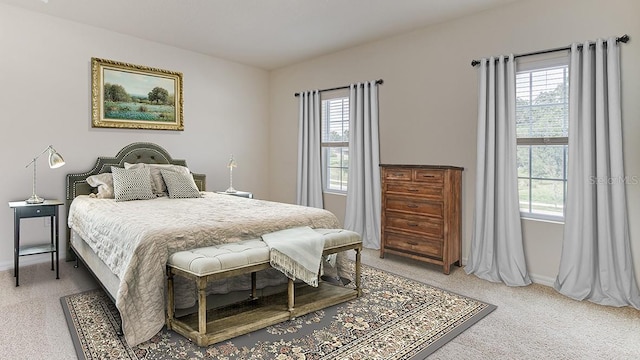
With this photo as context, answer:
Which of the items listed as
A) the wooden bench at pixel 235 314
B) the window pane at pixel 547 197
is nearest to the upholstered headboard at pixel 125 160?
the wooden bench at pixel 235 314

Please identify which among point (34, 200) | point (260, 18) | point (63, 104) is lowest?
point (34, 200)

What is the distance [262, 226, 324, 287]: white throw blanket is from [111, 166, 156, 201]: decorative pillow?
1.85 m

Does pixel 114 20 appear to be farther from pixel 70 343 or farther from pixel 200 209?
pixel 70 343

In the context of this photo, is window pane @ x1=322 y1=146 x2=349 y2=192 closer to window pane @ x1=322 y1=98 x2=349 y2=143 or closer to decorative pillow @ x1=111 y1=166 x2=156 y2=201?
window pane @ x1=322 y1=98 x2=349 y2=143

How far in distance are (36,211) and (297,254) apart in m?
2.68

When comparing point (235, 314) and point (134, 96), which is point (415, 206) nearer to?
point (235, 314)

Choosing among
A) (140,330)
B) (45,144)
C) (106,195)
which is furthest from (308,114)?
(140,330)

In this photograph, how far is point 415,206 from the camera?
3941 mm

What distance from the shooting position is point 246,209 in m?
3.41

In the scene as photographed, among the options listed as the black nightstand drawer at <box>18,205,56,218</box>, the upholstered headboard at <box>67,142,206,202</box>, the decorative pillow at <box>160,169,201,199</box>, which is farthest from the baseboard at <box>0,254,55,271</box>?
the decorative pillow at <box>160,169,201,199</box>

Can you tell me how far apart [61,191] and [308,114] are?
3.21 metres

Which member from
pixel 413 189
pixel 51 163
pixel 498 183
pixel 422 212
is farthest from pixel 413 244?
pixel 51 163

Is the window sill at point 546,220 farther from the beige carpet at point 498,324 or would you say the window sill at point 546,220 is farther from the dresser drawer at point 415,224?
the dresser drawer at point 415,224

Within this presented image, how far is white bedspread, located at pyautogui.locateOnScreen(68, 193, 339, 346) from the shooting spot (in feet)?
7.57
